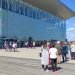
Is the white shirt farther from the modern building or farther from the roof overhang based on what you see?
the roof overhang

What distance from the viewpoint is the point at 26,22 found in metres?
62.0

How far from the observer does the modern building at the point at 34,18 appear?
174 feet

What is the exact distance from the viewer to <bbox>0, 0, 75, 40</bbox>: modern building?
174 ft

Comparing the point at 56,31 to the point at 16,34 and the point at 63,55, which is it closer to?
the point at 16,34

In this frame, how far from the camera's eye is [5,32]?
51688mm

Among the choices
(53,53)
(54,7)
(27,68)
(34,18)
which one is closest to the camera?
(53,53)

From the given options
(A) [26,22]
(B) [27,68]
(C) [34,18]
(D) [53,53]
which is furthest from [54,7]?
(D) [53,53]

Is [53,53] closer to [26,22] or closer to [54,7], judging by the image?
[26,22]

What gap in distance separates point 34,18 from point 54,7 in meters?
8.09

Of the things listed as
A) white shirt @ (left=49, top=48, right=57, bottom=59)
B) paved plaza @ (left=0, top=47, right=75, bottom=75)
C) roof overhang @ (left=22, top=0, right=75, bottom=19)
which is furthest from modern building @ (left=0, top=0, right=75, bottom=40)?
white shirt @ (left=49, top=48, right=57, bottom=59)

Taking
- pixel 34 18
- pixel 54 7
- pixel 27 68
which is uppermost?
pixel 54 7

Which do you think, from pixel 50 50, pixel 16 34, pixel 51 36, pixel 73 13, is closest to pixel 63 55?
pixel 50 50

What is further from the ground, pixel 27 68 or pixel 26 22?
pixel 26 22

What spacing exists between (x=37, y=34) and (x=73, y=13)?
21588 millimetres
